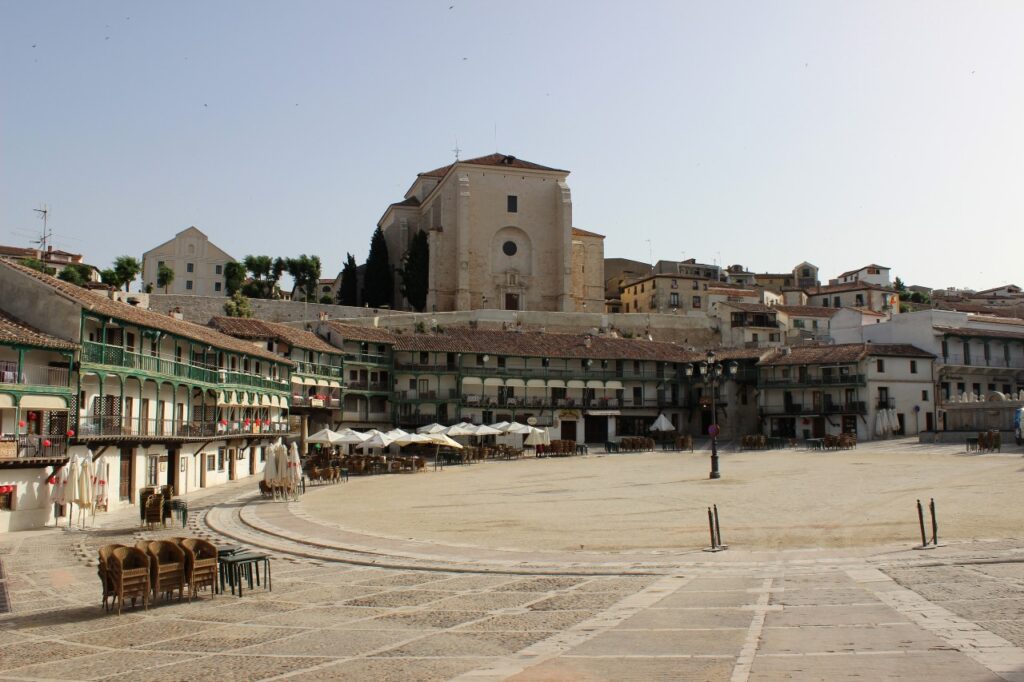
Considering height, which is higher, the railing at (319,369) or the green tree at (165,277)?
the green tree at (165,277)

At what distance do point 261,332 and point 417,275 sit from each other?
1537 inches

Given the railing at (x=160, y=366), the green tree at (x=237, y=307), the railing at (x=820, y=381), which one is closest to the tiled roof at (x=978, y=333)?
the railing at (x=820, y=381)

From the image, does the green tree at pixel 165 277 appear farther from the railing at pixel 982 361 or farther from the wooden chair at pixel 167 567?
the wooden chair at pixel 167 567

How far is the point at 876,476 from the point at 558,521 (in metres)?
17.2

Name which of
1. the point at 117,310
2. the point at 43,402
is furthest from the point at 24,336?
the point at 117,310

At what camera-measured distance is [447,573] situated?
17.0 meters

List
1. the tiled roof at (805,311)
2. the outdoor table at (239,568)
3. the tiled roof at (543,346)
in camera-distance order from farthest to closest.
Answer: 1. the tiled roof at (805,311)
2. the tiled roof at (543,346)
3. the outdoor table at (239,568)

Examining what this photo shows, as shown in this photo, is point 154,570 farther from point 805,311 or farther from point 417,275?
point 805,311

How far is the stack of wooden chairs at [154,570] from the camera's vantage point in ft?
45.3

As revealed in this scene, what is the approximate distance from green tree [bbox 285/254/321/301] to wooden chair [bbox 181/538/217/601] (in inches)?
3271

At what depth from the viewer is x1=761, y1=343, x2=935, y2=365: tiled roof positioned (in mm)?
61281

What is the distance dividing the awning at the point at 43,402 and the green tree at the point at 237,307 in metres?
46.8

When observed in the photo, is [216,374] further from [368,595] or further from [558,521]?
[368,595]

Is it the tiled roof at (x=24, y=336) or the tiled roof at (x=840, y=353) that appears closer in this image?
the tiled roof at (x=24, y=336)
